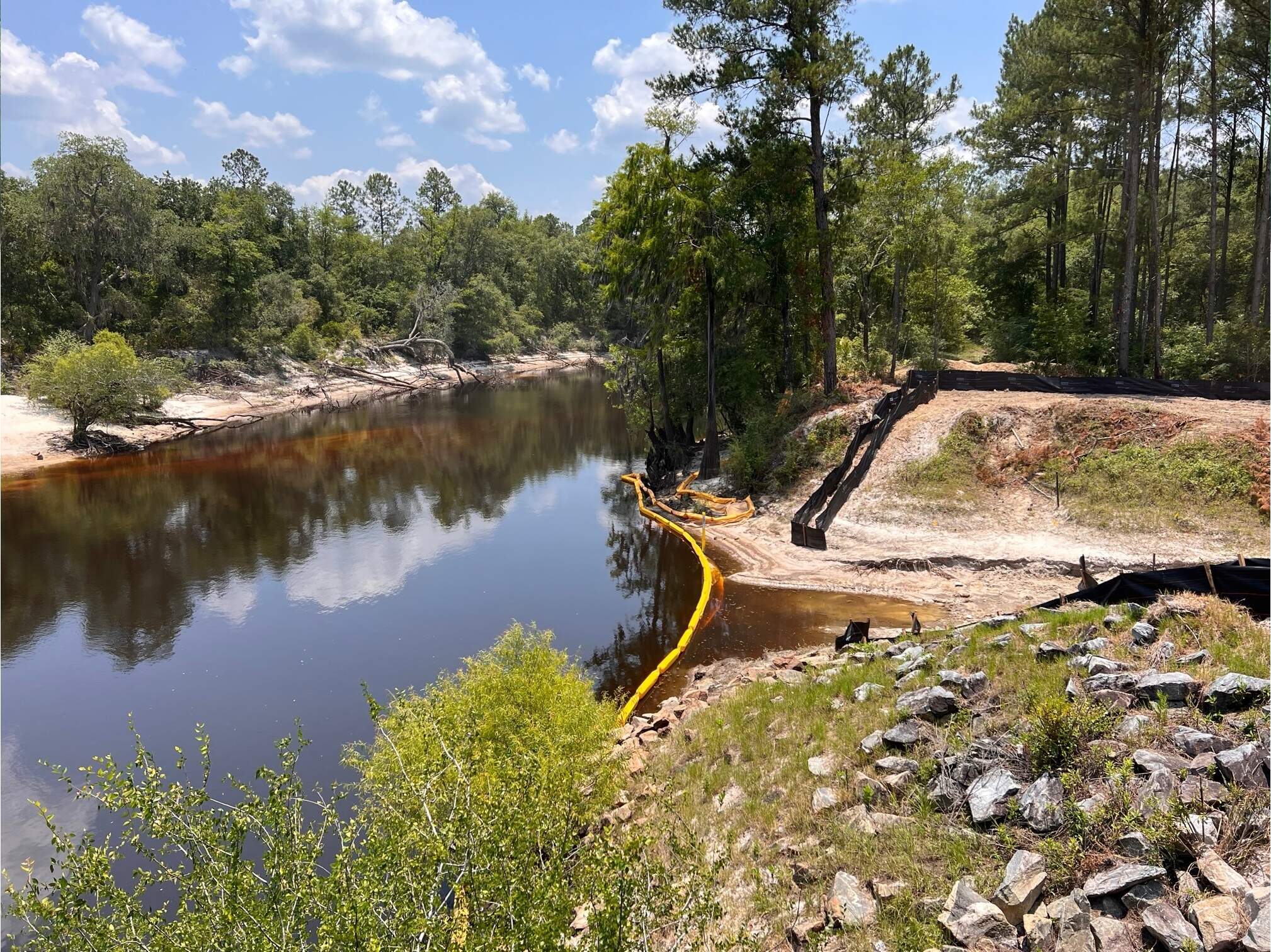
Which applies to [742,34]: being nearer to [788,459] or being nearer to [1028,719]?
[788,459]

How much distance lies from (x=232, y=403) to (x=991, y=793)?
2397 inches

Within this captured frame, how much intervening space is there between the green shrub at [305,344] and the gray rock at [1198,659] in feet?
233

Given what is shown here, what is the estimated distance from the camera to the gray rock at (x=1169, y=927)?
17.2 feet

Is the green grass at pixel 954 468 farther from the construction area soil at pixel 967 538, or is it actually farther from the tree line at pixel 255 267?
the tree line at pixel 255 267

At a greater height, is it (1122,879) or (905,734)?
(1122,879)

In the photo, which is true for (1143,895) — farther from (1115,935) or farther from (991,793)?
(991,793)

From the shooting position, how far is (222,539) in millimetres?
27422

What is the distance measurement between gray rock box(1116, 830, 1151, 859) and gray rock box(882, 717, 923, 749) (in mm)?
2807

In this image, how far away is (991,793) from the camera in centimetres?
755

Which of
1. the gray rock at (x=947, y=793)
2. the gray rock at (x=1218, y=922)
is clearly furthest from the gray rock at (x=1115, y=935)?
the gray rock at (x=947, y=793)

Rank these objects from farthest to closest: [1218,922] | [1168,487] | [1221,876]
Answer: [1168,487]
[1221,876]
[1218,922]

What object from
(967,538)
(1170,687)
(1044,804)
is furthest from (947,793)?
(967,538)

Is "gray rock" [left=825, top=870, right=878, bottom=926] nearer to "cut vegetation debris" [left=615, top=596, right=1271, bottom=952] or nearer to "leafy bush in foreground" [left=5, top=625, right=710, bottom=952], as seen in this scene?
"cut vegetation debris" [left=615, top=596, right=1271, bottom=952]

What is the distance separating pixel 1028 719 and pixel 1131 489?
15446 millimetres
